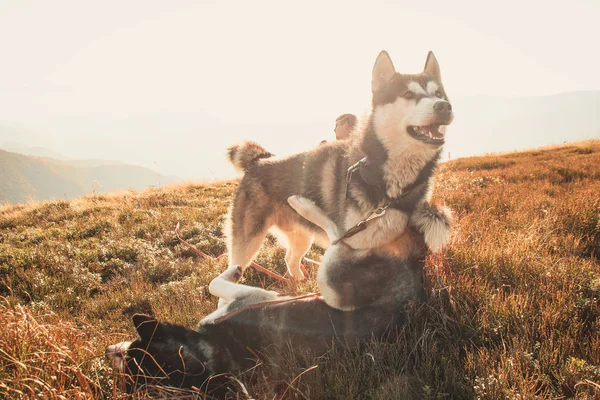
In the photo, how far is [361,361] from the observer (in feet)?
7.87

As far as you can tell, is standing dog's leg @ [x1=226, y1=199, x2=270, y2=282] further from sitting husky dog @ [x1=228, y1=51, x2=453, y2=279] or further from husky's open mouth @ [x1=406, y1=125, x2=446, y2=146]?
husky's open mouth @ [x1=406, y1=125, x2=446, y2=146]

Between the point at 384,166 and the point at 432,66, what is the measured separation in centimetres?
122

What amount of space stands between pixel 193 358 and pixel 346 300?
1231mm

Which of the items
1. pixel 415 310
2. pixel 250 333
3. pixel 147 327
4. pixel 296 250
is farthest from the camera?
pixel 296 250

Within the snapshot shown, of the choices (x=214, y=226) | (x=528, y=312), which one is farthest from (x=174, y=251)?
(x=528, y=312)

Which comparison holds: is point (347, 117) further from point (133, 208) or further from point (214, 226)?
point (133, 208)

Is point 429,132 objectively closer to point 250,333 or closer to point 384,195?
point 384,195

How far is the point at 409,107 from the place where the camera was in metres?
2.96

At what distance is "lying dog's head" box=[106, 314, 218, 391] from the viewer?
2.33m

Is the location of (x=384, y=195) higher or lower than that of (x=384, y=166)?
lower

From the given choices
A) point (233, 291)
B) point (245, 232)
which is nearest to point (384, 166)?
point (233, 291)

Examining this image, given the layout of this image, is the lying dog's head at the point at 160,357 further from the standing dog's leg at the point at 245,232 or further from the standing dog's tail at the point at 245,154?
the standing dog's tail at the point at 245,154

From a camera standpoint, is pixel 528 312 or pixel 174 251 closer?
pixel 528 312

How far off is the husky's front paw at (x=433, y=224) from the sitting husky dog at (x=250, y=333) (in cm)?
25
